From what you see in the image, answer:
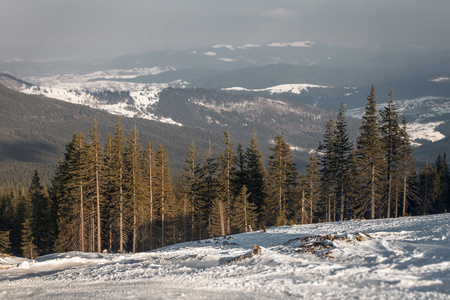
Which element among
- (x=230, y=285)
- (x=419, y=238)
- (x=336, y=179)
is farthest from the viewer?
(x=336, y=179)

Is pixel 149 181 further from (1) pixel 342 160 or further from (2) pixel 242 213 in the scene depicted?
(1) pixel 342 160

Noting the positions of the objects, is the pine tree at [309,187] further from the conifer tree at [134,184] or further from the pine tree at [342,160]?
the conifer tree at [134,184]

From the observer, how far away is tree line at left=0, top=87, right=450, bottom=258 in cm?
4347

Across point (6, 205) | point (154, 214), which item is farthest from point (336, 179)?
point (6, 205)

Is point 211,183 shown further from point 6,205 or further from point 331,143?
point 6,205

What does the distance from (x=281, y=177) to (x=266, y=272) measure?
3774 centimetres

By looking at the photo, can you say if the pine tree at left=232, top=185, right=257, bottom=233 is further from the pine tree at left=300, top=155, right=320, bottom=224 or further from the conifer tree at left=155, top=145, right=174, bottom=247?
the conifer tree at left=155, top=145, right=174, bottom=247

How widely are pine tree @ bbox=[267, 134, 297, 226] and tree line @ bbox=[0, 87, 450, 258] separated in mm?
121

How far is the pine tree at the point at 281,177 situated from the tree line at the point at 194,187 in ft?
0.40

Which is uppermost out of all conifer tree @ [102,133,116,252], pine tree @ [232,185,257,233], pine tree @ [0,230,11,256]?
conifer tree @ [102,133,116,252]

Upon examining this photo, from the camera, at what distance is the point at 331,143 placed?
57.2m

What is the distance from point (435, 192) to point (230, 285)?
3101 inches

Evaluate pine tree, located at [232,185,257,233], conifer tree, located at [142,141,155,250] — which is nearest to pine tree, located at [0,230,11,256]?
conifer tree, located at [142,141,155,250]

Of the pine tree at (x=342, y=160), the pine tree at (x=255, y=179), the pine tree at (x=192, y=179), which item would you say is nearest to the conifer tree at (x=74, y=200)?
the pine tree at (x=192, y=179)
